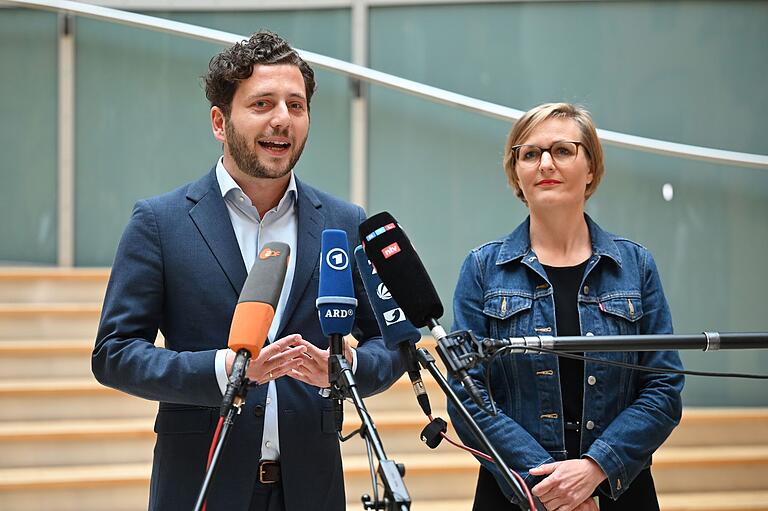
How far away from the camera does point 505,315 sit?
2.08 meters

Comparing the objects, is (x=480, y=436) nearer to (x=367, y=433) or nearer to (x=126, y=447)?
(x=367, y=433)

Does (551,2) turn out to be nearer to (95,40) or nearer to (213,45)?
(213,45)

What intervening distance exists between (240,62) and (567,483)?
1.06 m

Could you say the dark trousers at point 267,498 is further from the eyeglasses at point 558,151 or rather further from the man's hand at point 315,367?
the eyeglasses at point 558,151

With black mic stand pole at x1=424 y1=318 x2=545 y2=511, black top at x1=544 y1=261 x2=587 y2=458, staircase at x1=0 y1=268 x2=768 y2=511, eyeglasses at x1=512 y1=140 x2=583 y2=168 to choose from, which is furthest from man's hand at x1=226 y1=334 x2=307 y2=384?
staircase at x1=0 y1=268 x2=768 y2=511

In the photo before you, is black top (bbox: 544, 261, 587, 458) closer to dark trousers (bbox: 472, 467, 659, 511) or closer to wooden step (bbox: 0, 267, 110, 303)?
dark trousers (bbox: 472, 467, 659, 511)

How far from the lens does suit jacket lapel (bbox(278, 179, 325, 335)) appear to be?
1.91 m

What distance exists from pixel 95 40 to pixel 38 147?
67 cm

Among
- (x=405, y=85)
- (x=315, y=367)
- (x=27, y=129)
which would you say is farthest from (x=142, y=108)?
(x=315, y=367)

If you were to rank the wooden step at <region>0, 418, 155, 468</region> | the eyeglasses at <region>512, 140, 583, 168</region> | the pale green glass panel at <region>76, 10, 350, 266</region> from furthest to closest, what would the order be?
the pale green glass panel at <region>76, 10, 350, 266</region>, the wooden step at <region>0, 418, 155, 468</region>, the eyeglasses at <region>512, 140, 583, 168</region>

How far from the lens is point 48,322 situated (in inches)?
186

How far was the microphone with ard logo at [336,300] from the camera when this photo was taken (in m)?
1.50

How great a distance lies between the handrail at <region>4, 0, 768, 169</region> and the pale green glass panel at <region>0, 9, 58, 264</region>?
0.16 meters

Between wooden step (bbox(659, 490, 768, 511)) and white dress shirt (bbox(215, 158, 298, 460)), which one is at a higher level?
white dress shirt (bbox(215, 158, 298, 460))
